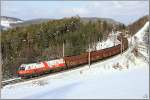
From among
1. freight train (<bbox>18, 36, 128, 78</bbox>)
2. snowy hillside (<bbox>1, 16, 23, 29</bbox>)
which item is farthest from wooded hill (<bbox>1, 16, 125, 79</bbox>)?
snowy hillside (<bbox>1, 16, 23, 29</bbox>)

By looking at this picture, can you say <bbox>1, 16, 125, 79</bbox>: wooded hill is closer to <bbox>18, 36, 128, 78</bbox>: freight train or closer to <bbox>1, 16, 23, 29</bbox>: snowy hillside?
<bbox>18, 36, 128, 78</bbox>: freight train

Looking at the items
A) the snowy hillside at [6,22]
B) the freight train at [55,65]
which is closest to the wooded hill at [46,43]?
the freight train at [55,65]

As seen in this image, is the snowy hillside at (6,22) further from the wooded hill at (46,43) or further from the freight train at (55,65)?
the freight train at (55,65)

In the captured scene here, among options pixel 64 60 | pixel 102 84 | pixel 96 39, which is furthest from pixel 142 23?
pixel 102 84

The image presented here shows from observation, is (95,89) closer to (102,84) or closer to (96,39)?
(102,84)

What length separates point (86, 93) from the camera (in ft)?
57.1

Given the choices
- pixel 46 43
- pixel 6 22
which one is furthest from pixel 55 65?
pixel 6 22

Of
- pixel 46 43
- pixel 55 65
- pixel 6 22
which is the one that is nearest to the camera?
pixel 55 65

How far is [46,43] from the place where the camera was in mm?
51844

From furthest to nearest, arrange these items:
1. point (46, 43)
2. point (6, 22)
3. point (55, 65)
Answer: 1. point (6, 22)
2. point (46, 43)
3. point (55, 65)

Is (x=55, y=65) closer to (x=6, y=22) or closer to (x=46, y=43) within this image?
(x=46, y=43)

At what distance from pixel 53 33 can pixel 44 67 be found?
81.3 ft

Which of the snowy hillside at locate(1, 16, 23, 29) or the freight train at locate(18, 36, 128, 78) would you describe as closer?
the freight train at locate(18, 36, 128, 78)

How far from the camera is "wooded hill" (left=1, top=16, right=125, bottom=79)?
4256cm
